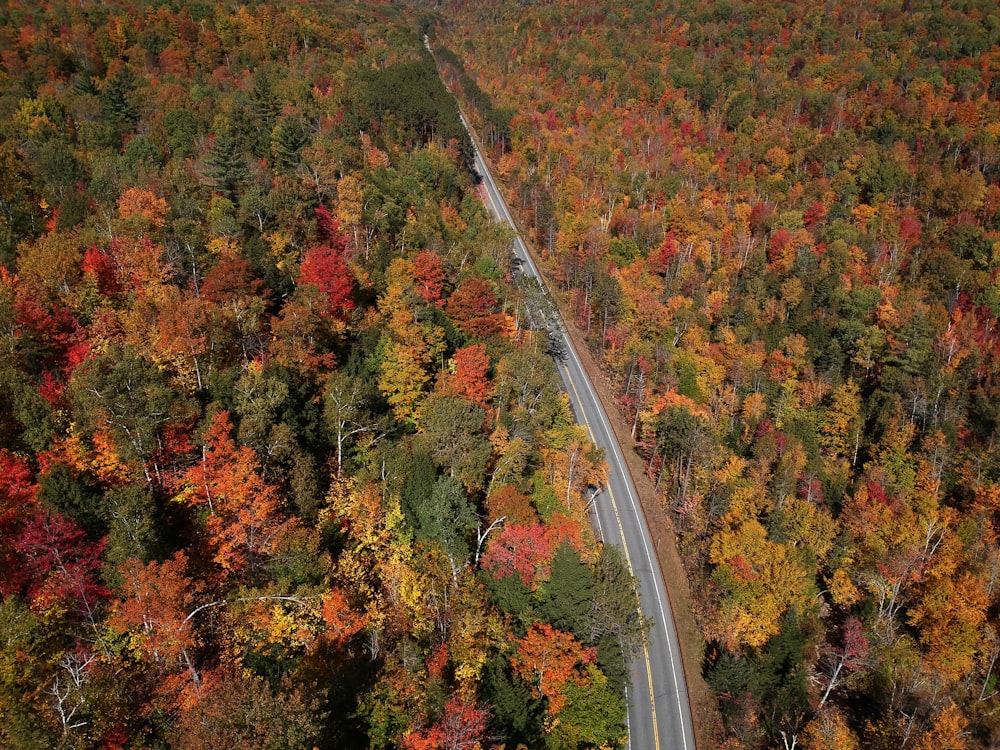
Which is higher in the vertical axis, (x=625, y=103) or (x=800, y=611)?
(x=625, y=103)

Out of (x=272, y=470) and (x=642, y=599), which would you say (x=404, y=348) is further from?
(x=642, y=599)

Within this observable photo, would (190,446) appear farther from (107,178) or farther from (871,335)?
(871,335)

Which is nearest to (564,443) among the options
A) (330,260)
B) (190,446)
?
(330,260)

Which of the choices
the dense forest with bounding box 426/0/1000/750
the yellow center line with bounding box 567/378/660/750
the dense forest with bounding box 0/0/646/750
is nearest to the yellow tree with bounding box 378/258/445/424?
the dense forest with bounding box 0/0/646/750

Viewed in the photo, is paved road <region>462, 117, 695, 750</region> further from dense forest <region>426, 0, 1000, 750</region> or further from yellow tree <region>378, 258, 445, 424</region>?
yellow tree <region>378, 258, 445, 424</region>

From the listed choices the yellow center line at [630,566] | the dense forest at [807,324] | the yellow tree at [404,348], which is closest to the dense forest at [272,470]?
the yellow tree at [404,348]

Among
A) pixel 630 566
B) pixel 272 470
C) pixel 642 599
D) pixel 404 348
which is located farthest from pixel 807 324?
pixel 272 470
